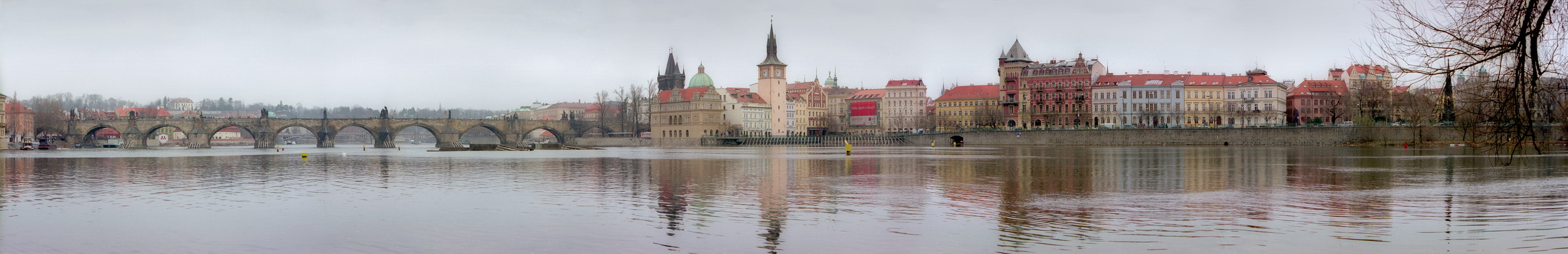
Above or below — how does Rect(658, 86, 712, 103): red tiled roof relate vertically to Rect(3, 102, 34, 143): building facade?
above

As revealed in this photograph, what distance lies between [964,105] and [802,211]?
13762 centimetres

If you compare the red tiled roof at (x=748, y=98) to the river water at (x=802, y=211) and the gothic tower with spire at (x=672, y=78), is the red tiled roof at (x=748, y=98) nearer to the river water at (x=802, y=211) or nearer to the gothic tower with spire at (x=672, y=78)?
the gothic tower with spire at (x=672, y=78)

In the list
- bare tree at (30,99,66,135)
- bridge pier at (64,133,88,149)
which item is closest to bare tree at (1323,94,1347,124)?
bridge pier at (64,133,88,149)

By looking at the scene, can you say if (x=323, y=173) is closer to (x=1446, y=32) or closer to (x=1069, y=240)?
(x=1069, y=240)

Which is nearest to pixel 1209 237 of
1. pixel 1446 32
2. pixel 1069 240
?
pixel 1069 240

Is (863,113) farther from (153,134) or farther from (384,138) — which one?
(153,134)

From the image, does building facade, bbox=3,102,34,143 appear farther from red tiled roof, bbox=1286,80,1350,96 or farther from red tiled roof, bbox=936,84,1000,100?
red tiled roof, bbox=1286,80,1350,96

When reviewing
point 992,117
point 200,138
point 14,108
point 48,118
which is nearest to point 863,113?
point 992,117

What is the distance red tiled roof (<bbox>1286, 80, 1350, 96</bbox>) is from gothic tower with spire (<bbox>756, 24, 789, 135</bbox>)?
62908 mm

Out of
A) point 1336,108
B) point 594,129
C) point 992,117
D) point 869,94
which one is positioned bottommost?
point 594,129

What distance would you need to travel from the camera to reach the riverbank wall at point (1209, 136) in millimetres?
89000

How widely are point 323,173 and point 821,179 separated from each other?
16.3 metres

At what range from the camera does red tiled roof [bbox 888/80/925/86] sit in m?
169

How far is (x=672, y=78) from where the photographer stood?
188 meters
